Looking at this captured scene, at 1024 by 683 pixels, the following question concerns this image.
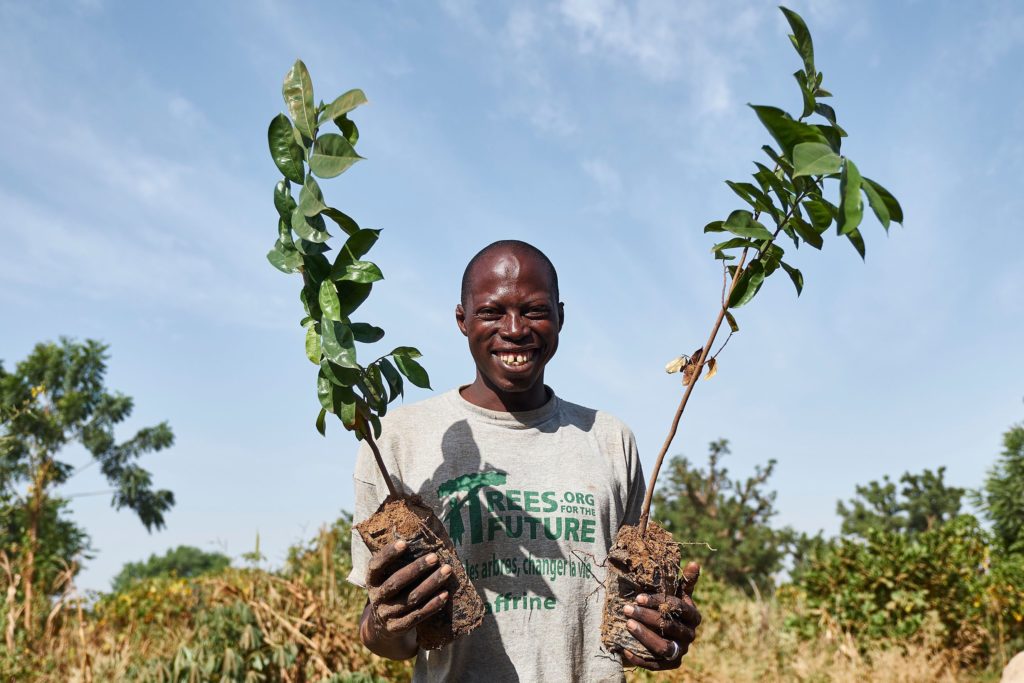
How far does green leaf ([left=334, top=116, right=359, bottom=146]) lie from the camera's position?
217 centimetres

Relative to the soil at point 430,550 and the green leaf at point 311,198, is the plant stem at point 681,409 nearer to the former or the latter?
the soil at point 430,550

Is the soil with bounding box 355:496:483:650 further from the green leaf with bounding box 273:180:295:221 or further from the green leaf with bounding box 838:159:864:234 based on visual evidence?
the green leaf with bounding box 838:159:864:234

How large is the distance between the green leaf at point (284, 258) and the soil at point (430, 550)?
68 centimetres

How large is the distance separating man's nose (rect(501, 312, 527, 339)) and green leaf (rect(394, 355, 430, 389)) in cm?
27

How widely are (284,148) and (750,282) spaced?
1375 millimetres

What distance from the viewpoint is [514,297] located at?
2.44 metres

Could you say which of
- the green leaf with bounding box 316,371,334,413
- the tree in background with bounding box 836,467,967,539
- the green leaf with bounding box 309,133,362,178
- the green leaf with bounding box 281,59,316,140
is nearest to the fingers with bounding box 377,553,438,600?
the green leaf with bounding box 316,371,334,413

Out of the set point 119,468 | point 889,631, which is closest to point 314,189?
point 889,631

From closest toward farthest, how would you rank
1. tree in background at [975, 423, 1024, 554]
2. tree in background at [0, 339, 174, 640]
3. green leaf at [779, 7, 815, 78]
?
green leaf at [779, 7, 815, 78], tree in background at [975, 423, 1024, 554], tree in background at [0, 339, 174, 640]

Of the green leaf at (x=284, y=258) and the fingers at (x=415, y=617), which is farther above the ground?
the green leaf at (x=284, y=258)

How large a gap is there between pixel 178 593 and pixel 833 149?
6.90 metres

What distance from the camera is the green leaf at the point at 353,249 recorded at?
7.04ft

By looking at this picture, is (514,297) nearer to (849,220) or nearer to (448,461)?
(448,461)

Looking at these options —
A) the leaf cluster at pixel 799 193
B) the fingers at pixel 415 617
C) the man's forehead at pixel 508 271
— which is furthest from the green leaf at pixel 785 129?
the fingers at pixel 415 617
